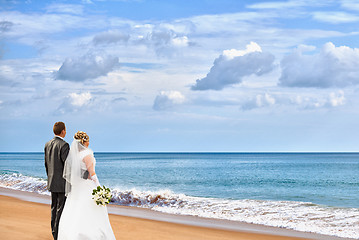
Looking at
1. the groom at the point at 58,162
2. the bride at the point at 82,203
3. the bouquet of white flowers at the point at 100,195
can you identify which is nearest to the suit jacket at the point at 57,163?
the groom at the point at 58,162

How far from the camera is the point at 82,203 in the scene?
19.0 feet

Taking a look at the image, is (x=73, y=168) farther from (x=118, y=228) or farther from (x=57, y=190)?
(x=118, y=228)

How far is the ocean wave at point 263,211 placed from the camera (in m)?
10.8

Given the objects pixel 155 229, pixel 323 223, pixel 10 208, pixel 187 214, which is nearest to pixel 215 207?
pixel 187 214

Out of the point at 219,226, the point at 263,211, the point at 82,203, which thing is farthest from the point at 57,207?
the point at 263,211

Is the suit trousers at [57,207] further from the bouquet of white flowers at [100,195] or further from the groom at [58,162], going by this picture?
the bouquet of white flowers at [100,195]

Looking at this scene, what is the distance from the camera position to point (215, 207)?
13.8 m

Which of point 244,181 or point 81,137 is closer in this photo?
point 81,137

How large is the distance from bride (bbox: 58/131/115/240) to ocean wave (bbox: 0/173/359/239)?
628 cm

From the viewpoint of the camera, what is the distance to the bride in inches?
226

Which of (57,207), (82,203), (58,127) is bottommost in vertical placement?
(57,207)

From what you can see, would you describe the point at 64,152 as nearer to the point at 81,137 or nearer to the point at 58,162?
the point at 58,162

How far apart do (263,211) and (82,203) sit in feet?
27.8

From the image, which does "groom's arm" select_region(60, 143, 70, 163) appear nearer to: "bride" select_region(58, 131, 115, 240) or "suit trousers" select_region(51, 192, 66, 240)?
"bride" select_region(58, 131, 115, 240)
